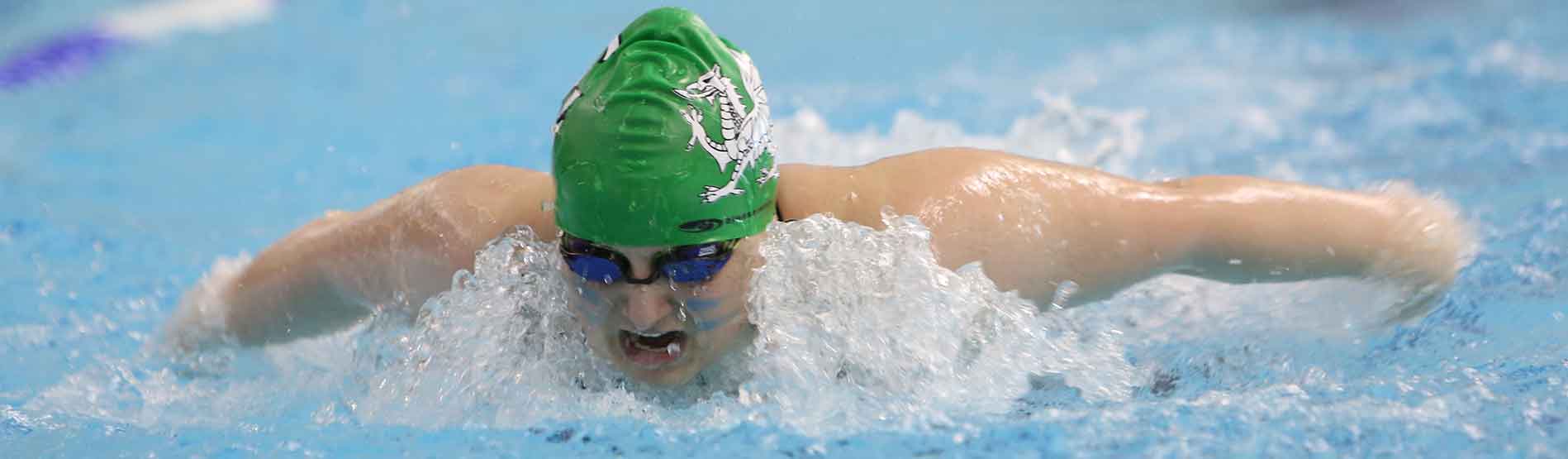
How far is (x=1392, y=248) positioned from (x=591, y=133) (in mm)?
1354

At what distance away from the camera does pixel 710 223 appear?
2121 mm

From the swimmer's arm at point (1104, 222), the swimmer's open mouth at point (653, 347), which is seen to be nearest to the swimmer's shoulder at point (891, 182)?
the swimmer's arm at point (1104, 222)

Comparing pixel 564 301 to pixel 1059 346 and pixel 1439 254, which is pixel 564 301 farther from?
pixel 1439 254

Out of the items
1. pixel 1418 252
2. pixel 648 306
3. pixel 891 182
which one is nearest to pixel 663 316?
pixel 648 306

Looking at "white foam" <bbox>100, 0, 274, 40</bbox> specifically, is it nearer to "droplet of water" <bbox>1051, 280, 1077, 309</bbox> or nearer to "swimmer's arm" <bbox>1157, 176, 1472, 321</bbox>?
"droplet of water" <bbox>1051, 280, 1077, 309</bbox>

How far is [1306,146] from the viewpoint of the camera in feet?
14.3

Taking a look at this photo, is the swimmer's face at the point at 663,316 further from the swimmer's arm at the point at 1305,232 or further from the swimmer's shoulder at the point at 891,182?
the swimmer's arm at the point at 1305,232

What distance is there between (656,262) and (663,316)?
8 cm

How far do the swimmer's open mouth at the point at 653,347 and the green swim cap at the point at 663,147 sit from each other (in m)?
0.19

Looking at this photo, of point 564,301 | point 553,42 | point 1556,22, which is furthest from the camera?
point 553,42

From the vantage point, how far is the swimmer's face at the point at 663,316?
214 centimetres

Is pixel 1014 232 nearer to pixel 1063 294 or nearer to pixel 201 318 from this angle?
pixel 1063 294

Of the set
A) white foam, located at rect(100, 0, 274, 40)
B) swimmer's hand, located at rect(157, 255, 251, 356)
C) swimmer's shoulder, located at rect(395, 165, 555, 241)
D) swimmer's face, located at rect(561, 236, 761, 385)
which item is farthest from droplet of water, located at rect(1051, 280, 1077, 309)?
white foam, located at rect(100, 0, 274, 40)

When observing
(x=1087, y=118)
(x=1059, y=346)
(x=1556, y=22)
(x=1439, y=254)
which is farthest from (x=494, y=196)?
(x=1556, y=22)
